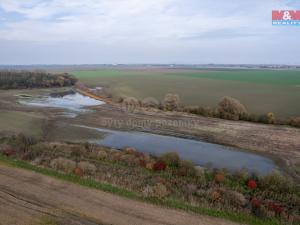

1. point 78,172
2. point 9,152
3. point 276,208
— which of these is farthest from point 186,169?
point 9,152

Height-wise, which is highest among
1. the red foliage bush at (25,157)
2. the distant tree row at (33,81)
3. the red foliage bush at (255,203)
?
the distant tree row at (33,81)

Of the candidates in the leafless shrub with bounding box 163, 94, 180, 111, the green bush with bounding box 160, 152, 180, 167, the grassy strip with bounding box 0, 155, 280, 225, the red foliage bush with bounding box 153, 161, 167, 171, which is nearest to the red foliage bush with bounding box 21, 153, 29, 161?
the grassy strip with bounding box 0, 155, 280, 225

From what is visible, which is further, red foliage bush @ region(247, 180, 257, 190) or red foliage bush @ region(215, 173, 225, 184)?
red foliage bush @ region(215, 173, 225, 184)

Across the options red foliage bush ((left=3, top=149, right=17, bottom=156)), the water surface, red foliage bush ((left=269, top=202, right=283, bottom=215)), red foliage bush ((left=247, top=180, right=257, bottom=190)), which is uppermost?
the water surface

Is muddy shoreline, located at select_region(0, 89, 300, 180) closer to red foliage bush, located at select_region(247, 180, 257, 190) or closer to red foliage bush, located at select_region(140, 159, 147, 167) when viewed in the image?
red foliage bush, located at select_region(247, 180, 257, 190)

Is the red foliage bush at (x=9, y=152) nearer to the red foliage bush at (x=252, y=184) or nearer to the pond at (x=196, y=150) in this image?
the pond at (x=196, y=150)

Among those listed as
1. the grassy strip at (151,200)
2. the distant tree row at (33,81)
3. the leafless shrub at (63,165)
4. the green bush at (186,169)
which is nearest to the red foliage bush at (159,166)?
the green bush at (186,169)
